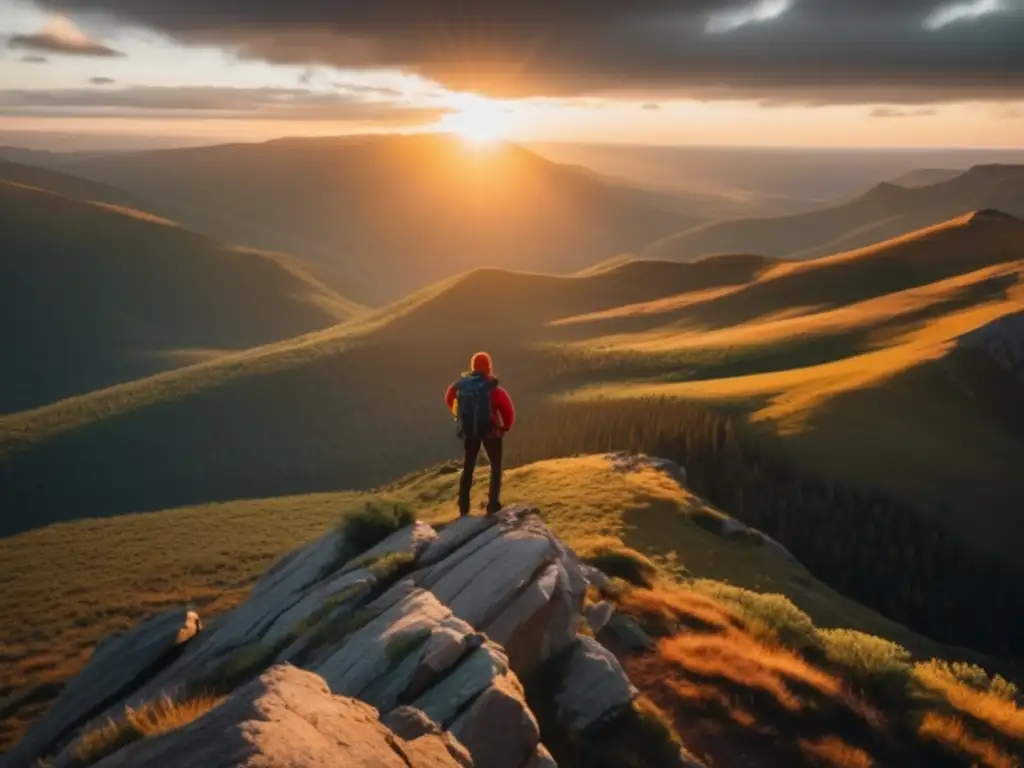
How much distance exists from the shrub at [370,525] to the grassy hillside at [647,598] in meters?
0.92

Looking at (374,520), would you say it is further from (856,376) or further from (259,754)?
Answer: (856,376)

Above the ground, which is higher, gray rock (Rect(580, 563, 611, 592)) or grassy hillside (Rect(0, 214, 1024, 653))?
gray rock (Rect(580, 563, 611, 592))

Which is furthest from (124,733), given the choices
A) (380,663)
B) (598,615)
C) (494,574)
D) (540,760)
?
(598,615)

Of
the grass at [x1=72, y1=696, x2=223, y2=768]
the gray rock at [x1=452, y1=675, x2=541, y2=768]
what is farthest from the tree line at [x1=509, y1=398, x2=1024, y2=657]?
the grass at [x1=72, y1=696, x2=223, y2=768]

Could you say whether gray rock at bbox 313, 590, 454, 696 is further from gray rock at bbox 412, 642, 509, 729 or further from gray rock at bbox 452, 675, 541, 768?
gray rock at bbox 452, 675, 541, 768

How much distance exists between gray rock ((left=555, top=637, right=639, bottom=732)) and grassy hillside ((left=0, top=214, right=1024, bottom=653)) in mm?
41208

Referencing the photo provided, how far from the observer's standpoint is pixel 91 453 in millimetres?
115500

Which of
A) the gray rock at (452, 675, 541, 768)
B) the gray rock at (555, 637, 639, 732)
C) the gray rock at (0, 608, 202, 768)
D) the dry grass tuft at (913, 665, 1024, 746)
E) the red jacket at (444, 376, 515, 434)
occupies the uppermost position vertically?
the red jacket at (444, 376, 515, 434)

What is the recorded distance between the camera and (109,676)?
22.5m

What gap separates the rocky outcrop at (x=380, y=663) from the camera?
962 centimetres

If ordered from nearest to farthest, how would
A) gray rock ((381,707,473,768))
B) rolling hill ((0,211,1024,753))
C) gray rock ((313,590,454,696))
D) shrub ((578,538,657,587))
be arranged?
gray rock ((381,707,473,768)) → gray rock ((313,590,454,696)) → shrub ((578,538,657,587)) → rolling hill ((0,211,1024,753))

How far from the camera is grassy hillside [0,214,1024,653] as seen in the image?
53.6 meters

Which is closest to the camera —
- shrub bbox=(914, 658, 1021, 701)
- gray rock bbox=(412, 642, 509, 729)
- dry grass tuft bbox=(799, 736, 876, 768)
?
gray rock bbox=(412, 642, 509, 729)

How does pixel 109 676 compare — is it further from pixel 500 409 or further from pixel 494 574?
pixel 500 409
